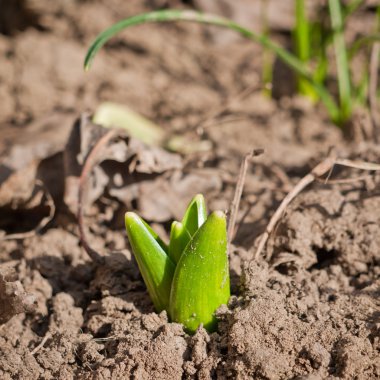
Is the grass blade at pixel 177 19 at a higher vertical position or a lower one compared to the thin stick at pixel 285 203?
higher

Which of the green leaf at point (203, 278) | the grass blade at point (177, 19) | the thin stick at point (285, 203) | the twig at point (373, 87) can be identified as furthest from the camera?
the twig at point (373, 87)

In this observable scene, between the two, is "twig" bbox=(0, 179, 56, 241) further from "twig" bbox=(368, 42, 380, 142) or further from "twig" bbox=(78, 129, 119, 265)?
"twig" bbox=(368, 42, 380, 142)

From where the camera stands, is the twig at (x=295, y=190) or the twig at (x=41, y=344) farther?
the twig at (x=295, y=190)

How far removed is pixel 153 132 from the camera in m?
2.54

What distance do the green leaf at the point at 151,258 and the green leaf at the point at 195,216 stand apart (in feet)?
0.29

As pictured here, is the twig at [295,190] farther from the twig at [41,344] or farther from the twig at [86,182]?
the twig at [41,344]

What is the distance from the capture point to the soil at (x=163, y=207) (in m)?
1.42

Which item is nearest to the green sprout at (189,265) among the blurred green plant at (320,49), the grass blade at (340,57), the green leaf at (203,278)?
the green leaf at (203,278)

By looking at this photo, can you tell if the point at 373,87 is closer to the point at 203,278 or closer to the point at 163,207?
the point at 163,207

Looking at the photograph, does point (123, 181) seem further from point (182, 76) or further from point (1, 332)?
point (182, 76)

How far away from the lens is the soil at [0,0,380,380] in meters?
1.42

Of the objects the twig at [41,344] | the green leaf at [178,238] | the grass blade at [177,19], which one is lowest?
the twig at [41,344]

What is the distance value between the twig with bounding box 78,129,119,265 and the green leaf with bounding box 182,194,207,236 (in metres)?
0.34

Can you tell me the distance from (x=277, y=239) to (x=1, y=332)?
33.4 inches
